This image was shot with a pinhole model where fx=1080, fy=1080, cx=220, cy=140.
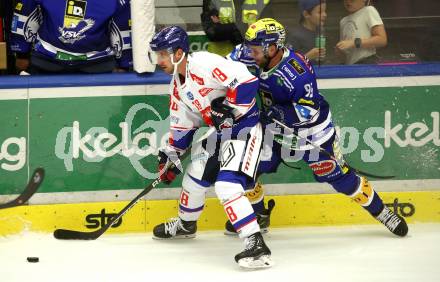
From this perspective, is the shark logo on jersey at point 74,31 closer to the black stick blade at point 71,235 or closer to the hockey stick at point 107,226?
the hockey stick at point 107,226

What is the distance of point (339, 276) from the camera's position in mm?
5203

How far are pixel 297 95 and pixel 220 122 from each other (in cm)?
48

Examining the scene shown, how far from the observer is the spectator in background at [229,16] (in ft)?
19.7

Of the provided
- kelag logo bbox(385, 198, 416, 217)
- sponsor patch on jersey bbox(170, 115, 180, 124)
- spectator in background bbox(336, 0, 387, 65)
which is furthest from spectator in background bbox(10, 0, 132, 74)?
kelag logo bbox(385, 198, 416, 217)

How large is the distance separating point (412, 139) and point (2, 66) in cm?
237

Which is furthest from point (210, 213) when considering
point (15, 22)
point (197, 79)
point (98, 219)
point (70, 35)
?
point (15, 22)

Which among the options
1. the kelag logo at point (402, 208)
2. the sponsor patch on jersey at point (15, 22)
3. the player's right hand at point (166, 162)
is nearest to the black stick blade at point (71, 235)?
the player's right hand at point (166, 162)

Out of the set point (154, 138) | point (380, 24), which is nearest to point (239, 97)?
point (154, 138)

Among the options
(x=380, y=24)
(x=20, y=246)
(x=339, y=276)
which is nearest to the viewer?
(x=339, y=276)

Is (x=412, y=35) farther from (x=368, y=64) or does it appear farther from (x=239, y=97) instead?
(x=239, y=97)

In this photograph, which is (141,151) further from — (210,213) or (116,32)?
(116,32)

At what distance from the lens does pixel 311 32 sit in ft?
20.1

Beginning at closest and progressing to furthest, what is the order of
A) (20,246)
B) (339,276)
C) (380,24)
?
1. (339,276)
2. (20,246)
3. (380,24)

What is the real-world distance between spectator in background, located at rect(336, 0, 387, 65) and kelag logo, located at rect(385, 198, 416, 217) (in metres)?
0.83
